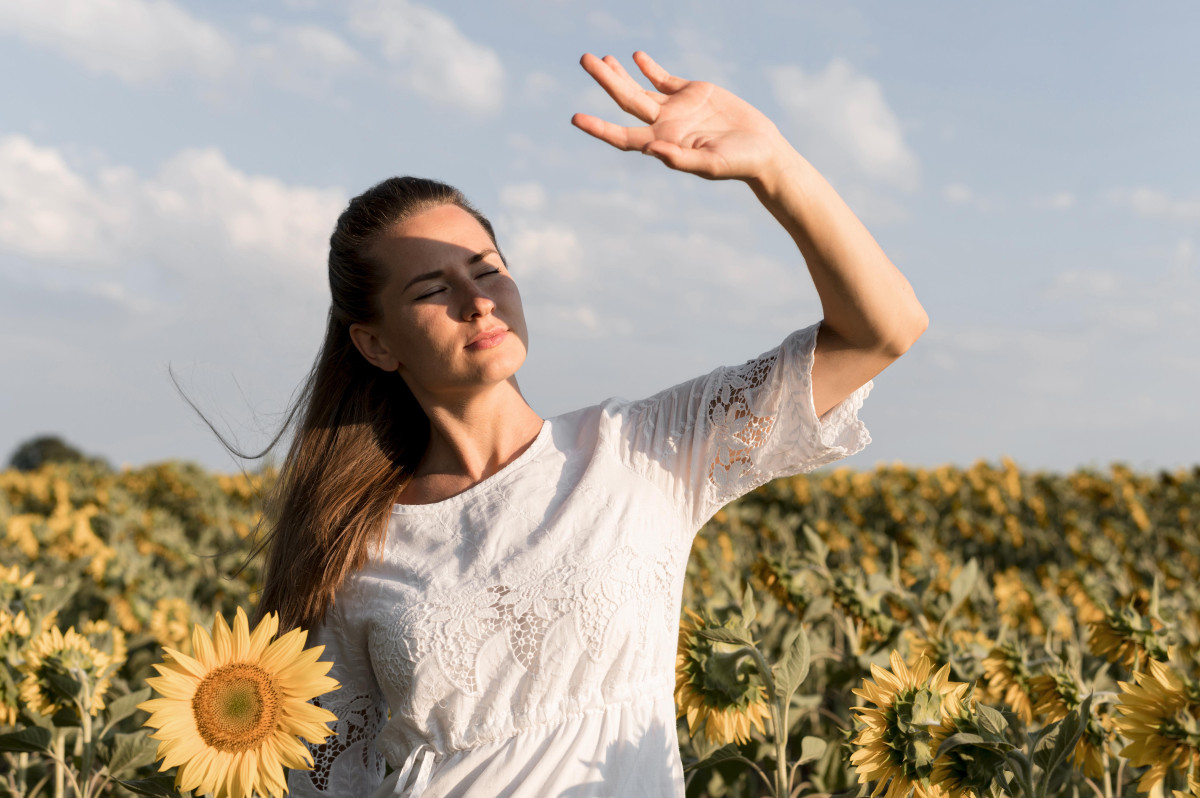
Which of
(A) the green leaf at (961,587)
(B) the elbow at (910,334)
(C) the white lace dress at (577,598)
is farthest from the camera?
(A) the green leaf at (961,587)

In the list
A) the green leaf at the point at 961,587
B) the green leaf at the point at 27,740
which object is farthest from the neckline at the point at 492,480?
the green leaf at the point at 961,587

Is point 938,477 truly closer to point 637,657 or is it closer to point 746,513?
point 746,513

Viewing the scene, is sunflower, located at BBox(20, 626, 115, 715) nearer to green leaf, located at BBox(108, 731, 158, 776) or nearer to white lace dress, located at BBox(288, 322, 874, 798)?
green leaf, located at BBox(108, 731, 158, 776)

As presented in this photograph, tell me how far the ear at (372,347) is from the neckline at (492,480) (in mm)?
348

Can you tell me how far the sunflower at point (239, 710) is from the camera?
1504mm

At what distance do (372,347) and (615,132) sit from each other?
1100 millimetres

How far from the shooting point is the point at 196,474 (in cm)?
1118

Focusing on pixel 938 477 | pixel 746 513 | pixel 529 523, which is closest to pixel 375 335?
pixel 529 523

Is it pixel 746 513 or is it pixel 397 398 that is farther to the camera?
pixel 746 513

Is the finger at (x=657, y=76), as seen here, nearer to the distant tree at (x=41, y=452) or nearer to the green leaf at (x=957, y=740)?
the green leaf at (x=957, y=740)

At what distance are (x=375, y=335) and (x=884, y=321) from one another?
1185mm

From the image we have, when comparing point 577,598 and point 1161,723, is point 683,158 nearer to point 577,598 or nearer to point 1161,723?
point 577,598

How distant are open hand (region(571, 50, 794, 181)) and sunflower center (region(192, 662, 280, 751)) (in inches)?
38.8

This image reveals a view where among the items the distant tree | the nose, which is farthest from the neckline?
the distant tree
